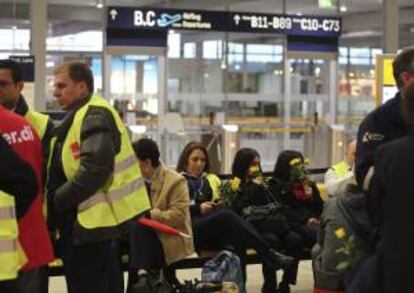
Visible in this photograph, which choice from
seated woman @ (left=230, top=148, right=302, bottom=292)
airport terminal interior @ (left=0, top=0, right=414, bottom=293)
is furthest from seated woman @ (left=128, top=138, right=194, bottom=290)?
airport terminal interior @ (left=0, top=0, right=414, bottom=293)

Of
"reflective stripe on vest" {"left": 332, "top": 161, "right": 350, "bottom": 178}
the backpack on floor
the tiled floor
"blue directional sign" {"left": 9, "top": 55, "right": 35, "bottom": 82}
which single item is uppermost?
"blue directional sign" {"left": 9, "top": 55, "right": 35, "bottom": 82}

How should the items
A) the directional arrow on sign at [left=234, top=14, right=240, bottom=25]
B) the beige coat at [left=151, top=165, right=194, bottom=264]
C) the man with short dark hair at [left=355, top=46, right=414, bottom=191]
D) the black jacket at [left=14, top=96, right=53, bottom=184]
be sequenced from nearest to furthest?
the man with short dark hair at [left=355, top=46, right=414, bottom=191], the black jacket at [left=14, top=96, right=53, bottom=184], the beige coat at [left=151, top=165, right=194, bottom=264], the directional arrow on sign at [left=234, top=14, right=240, bottom=25]

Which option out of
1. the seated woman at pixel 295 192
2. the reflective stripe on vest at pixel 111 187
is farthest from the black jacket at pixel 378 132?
the seated woman at pixel 295 192

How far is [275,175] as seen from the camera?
22.7 feet

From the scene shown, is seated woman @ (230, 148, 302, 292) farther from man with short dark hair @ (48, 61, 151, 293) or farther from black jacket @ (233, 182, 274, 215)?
man with short dark hair @ (48, 61, 151, 293)

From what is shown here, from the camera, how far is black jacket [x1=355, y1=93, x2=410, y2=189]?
3.69 meters

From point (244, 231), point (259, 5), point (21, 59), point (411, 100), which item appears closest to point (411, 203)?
point (411, 100)

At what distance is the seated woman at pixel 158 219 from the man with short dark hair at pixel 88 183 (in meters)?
1.40

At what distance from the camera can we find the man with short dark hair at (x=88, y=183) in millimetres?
4082

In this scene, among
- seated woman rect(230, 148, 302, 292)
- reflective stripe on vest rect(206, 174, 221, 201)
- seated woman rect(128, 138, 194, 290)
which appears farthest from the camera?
reflective stripe on vest rect(206, 174, 221, 201)

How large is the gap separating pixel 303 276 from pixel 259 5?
6926 mm

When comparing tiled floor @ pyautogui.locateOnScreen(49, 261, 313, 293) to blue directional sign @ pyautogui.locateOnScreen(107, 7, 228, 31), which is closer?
tiled floor @ pyautogui.locateOnScreen(49, 261, 313, 293)

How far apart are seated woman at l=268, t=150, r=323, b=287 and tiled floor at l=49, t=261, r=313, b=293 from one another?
54 centimetres

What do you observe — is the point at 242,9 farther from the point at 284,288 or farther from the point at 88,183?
the point at 88,183
